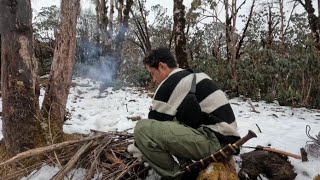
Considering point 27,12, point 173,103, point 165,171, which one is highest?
point 27,12

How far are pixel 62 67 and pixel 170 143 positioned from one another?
196 centimetres

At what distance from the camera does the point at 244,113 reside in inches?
231

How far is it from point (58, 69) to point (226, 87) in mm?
6050

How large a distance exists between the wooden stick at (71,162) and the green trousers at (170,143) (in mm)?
694

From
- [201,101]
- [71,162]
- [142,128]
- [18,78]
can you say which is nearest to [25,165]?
[71,162]

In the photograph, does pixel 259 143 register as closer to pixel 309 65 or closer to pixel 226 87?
pixel 309 65

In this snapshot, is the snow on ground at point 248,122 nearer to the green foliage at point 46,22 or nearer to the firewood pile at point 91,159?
the firewood pile at point 91,159

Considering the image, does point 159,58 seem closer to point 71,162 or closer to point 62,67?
point 71,162

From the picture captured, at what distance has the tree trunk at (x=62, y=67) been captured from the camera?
380 cm

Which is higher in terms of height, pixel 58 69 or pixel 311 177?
pixel 58 69

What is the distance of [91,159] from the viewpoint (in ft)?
9.96

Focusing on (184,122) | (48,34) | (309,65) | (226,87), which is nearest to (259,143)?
(184,122)

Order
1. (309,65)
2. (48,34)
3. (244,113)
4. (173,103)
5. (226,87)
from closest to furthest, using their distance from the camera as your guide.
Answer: (173,103) → (244,113) → (309,65) → (226,87) → (48,34)

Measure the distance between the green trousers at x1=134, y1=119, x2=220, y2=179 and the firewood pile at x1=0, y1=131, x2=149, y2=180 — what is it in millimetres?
419
